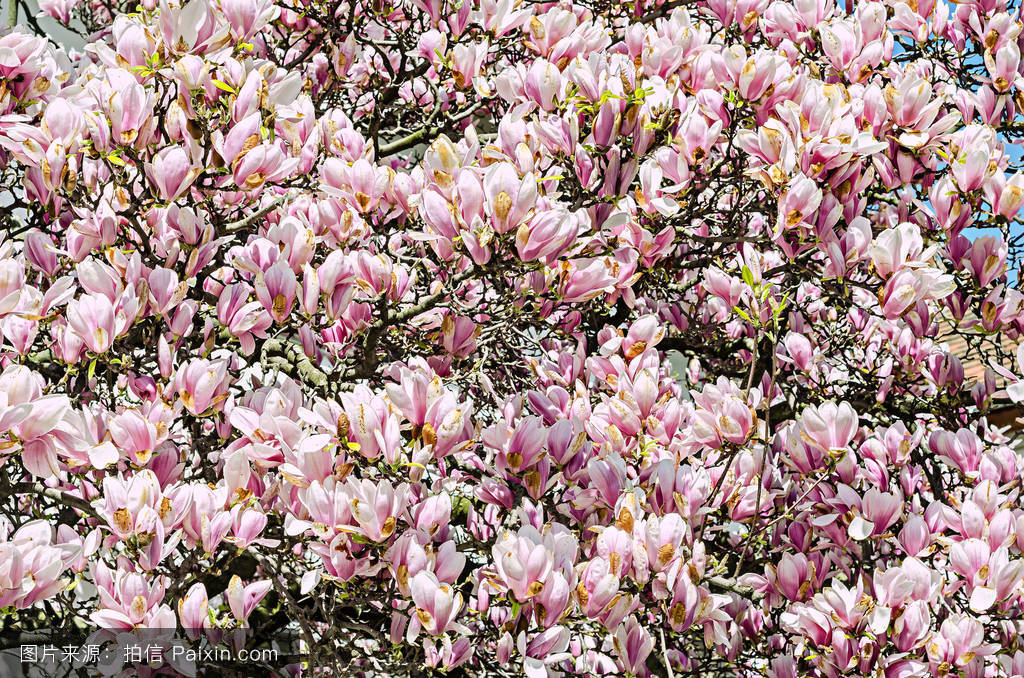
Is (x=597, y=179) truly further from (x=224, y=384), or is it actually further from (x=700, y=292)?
(x=700, y=292)

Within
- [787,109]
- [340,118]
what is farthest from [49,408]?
[787,109]

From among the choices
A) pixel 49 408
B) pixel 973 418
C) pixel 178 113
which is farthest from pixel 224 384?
pixel 973 418

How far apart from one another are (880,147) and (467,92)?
138cm

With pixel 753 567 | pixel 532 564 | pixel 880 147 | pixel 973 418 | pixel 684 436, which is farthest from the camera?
pixel 753 567

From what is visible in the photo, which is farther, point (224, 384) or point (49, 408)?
point (224, 384)

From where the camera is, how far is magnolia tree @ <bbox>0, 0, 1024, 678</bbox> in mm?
1691

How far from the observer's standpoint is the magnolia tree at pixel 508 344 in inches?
66.6

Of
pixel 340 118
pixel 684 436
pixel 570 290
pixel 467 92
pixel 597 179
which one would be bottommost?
pixel 684 436

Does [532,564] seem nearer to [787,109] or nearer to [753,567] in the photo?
[787,109]

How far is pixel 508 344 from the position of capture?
2.65 meters

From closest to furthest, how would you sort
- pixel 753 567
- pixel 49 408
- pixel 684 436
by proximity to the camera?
pixel 49 408, pixel 684 436, pixel 753 567

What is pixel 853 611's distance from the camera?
1.90m

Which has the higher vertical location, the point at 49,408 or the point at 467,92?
the point at 467,92

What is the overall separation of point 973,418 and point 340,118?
223 centimetres
